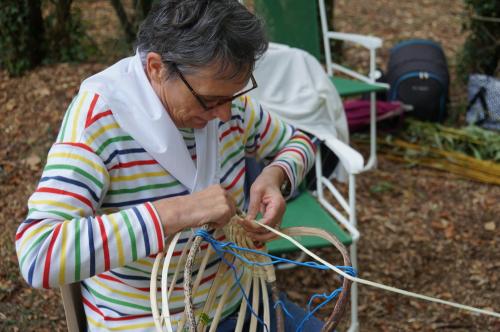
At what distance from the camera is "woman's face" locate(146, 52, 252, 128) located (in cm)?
140

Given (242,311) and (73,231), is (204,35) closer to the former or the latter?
(73,231)

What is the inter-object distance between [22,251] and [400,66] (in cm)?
386

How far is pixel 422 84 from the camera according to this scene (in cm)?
454

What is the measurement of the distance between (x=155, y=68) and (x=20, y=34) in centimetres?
317

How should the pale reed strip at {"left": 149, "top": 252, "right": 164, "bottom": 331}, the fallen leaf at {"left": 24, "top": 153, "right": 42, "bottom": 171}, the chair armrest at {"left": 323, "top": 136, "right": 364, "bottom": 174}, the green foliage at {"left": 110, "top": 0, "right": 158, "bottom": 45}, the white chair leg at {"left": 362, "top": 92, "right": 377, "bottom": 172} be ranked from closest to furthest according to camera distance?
the pale reed strip at {"left": 149, "top": 252, "right": 164, "bottom": 331}
the chair armrest at {"left": 323, "top": 136, "right": 364, "bottom": 174}
the fallen leaf at {"left": 24, "top": 153, "right": 42, "bottom": 171}
the white chair leg at {"left": 362, "top": 92, "right": 377, "bottom": 172}
the green foliage at {"left": 110, "top": 0, "right": 158, "bottom": 45}

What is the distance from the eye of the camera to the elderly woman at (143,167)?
128cm

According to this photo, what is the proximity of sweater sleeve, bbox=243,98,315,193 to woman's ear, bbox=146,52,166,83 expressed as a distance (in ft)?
1.30

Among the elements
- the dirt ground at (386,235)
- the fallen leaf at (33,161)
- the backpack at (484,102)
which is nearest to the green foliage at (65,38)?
the dirt ground at (386,235)

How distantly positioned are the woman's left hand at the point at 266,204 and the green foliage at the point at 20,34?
3.03 meters

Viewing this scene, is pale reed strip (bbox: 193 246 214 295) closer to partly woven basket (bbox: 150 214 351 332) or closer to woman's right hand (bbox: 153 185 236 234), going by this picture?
partly woven basket (bbox: 150 214 351 332)

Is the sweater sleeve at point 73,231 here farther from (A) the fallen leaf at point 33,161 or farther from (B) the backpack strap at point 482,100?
(B) the backpack strap at point 482,100

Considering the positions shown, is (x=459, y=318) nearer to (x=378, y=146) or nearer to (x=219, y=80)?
(x=378, y=146)

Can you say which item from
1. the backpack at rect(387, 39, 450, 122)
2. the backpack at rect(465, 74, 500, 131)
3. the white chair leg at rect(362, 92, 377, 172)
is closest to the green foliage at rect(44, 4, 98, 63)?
the white chair leg at rect(362, 92, 377, 172)

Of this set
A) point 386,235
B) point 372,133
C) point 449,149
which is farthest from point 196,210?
point 449,149
